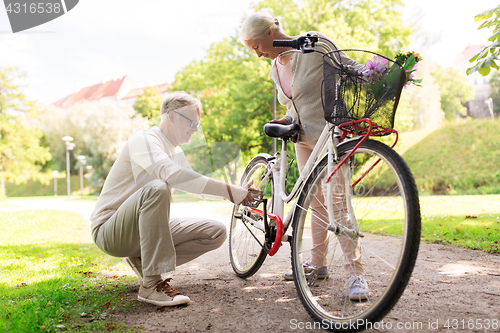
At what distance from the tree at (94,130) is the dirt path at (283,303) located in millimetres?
18266

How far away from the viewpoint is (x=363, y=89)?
1982 mm

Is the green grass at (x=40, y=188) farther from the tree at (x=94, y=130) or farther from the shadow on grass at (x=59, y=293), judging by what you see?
Result: the shadow on grass at (x=59, y=293)

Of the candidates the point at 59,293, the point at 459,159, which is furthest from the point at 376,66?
the point at 459,159

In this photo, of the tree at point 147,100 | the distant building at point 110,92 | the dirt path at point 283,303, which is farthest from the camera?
the distant building at point 110,92

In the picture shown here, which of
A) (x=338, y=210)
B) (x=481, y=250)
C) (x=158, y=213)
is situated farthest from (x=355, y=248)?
(x=481, y=250)

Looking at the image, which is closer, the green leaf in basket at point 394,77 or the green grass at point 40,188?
the green leaf in basket at point 394,77

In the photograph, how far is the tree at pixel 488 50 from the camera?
375cm

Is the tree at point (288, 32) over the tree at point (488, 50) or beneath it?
over

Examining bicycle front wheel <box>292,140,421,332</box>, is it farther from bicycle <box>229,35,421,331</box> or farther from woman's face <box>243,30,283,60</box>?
woman's face <box>243,30,283,60</box>

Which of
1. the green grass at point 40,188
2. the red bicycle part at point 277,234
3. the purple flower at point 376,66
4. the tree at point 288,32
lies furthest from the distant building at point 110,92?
the purple flower at point 376,66

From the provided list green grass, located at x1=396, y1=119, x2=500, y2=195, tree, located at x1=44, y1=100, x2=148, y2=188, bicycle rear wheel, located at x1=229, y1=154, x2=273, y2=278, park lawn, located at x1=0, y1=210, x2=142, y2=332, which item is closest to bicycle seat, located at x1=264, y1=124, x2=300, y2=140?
bicycle rear wheel, located at x1=229, y1=154, x2=273, y2=278

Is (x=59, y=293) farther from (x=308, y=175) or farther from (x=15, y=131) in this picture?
(x=15, y=131)

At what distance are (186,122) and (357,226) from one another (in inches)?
53.7

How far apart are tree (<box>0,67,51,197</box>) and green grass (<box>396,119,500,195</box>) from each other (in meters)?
29.7
